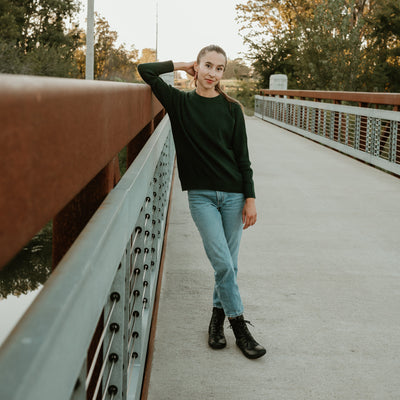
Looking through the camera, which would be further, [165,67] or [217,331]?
[165,67]

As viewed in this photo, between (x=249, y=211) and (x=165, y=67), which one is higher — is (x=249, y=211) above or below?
below

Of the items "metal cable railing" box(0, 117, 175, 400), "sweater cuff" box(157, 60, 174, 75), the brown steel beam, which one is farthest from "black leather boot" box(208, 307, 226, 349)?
the brown steel beam

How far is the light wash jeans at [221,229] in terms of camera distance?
3.34 m

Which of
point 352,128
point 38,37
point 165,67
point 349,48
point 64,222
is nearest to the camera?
point 64,222

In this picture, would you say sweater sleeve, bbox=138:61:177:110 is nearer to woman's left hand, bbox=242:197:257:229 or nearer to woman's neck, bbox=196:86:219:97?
woman's neck, bbox=196:86:219:97

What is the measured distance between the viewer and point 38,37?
177ft

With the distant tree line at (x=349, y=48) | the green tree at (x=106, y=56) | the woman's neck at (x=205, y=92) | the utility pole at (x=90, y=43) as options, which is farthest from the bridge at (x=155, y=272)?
the green tree at (x=106, y=56)

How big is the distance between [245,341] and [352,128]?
9.59 m

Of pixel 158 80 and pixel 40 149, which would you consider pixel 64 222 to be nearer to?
pixel 40 149

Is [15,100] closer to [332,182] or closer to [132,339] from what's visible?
[132,339]

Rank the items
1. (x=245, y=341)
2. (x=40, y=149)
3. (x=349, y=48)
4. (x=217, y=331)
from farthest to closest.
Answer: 1. (x=349, y=48)
2. (x=217, y=331)
3. (x=245, y=341)
4. (x=40, y=149)

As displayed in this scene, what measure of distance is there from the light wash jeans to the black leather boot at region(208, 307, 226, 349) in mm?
117

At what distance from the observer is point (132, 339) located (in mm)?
2758

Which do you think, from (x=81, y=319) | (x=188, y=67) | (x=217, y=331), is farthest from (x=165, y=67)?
(x=81, y=319)
